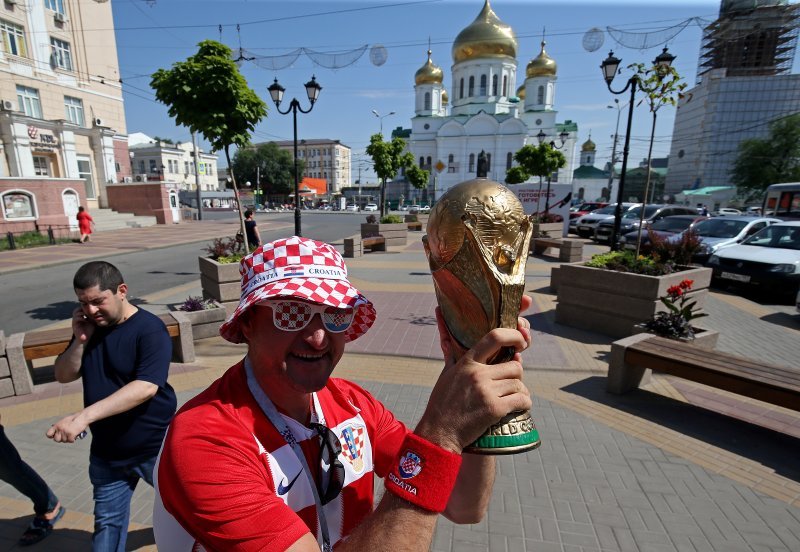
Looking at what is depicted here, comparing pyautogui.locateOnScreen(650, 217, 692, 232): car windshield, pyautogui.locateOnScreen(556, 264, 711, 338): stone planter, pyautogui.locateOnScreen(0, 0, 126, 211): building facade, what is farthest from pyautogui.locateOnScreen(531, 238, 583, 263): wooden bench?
pyautogui.locateOnScreen(0, 0, 126, 211): building facade

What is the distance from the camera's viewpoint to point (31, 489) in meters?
2.73

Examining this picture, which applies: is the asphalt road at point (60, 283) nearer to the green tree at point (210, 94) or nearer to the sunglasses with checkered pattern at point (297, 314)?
the green tree at point (210, 94)

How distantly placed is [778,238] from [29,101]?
3777cm

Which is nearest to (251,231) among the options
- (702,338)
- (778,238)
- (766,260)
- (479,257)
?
(702,338)

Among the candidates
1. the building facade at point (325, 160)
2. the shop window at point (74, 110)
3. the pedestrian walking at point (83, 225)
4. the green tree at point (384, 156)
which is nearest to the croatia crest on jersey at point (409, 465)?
the green tree at point (384, 156)

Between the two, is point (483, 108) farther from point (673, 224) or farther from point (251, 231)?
point (251, 231)

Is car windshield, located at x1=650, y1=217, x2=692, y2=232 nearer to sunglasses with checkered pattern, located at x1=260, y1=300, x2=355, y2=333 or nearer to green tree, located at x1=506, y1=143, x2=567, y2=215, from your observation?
green tree, located at x1=506, y1=143, x2=567, y2=215

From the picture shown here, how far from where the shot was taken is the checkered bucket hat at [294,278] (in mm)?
1297

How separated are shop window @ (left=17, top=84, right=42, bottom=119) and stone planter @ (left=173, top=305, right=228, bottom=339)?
29.0 meters

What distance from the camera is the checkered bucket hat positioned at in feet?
4.25

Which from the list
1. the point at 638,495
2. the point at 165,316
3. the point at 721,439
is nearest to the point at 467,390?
the point at 638,495

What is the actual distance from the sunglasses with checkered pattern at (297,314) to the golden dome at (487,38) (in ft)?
193

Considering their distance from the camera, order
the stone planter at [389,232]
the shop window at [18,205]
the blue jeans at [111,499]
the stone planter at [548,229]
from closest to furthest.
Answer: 1. the blue jeans at [111,499]
2. the stone planter at [548,229]
3. the stone planter at [389,232]
4. the shop window at [18,205]

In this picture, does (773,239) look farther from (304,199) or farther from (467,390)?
(304,199)
